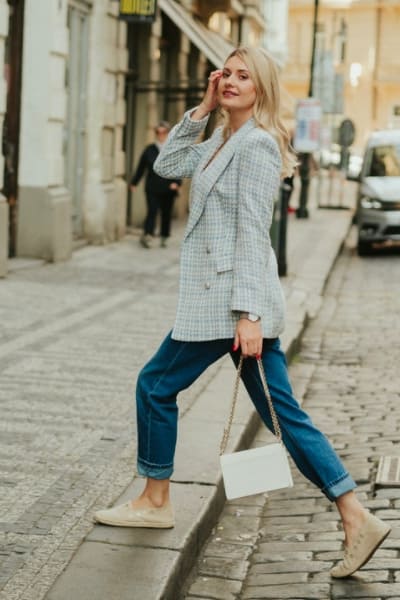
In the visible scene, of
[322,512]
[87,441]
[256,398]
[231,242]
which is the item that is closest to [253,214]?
→ [231,242]

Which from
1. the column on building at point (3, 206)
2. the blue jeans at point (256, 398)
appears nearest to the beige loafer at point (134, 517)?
the blue jeans at point (256, 398)

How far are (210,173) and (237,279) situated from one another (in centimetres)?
37

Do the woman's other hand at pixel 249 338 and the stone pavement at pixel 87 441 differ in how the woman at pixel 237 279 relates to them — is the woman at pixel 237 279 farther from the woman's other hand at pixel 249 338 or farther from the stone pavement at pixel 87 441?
the stone pavement at pixel 87 441

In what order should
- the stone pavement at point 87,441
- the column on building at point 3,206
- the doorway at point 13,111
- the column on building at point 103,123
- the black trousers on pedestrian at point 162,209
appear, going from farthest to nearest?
1. the black trousers on pedestrian at point 162,209
2. the column on building at point 103,123
3. the doorway at point 13,111
4. the column on building at point 3,206
5. the stone pavement at point 87,441

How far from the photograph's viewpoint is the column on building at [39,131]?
13.9 metres

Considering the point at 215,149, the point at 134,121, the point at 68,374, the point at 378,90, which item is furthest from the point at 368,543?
the point at 378,90

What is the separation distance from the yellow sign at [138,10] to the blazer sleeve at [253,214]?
1329 centimetres

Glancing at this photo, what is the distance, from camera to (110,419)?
6.25 metres

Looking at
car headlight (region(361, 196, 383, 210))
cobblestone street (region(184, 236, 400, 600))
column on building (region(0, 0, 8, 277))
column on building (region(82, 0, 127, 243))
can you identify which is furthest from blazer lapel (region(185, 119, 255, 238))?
car headlight (region(361, 196, 383, 210))

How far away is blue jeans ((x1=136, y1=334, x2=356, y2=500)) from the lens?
4277 millimetres

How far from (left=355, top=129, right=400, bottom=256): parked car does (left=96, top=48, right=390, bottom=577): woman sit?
50.1ft

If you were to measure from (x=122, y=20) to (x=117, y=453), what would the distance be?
12.7m

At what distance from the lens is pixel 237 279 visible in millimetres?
4094

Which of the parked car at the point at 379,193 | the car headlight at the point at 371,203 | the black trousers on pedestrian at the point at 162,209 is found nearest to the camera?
the black trousers on pedestrian at the point at 162,209
